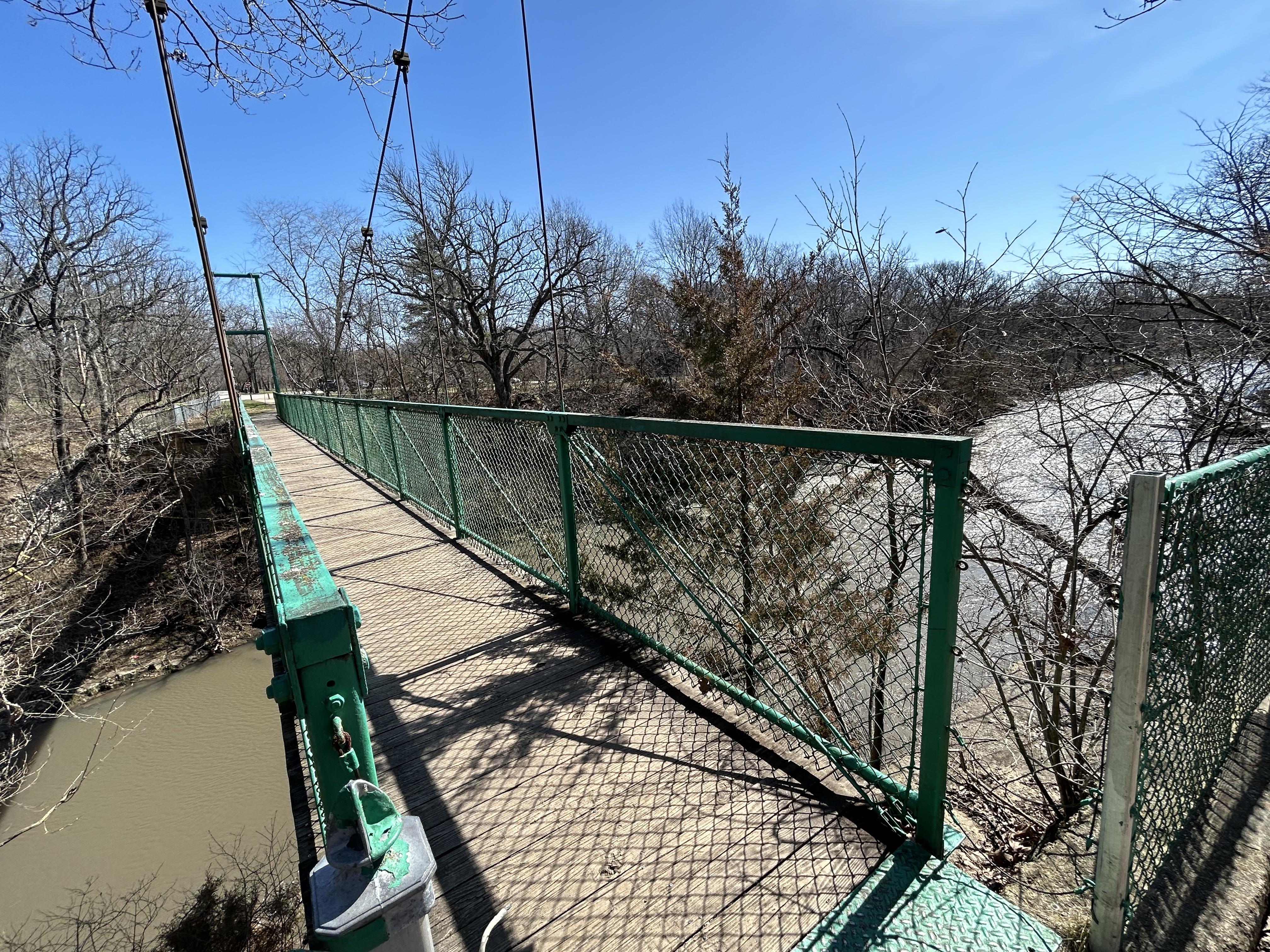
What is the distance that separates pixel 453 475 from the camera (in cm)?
488

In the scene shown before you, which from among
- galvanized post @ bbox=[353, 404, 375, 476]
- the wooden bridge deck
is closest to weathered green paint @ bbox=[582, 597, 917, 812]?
the wooden bridge deck

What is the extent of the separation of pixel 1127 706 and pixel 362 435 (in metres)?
8.48

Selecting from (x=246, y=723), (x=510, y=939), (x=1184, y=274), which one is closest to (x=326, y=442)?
(x=246, y=723)

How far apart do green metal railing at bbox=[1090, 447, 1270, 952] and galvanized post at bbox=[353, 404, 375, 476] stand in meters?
8.00

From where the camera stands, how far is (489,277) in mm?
20594

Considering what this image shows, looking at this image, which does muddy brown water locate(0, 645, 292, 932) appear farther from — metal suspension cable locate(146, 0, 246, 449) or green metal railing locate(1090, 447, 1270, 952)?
green metal railing locate(1090, 447, 1270, 952)

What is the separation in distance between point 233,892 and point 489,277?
18.0 m

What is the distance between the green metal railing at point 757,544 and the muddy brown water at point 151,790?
8610mm

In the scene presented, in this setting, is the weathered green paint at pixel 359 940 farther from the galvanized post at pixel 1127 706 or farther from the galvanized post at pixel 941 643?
the galvanized post at pixel 1127 706

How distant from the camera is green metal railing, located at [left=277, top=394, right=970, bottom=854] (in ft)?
5.16

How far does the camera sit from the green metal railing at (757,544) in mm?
1574

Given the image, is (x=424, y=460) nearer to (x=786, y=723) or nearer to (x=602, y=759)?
(x=602, y=759)

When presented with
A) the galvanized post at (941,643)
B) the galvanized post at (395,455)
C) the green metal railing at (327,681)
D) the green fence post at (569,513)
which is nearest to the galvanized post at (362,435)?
the galvanized post at (395,455)

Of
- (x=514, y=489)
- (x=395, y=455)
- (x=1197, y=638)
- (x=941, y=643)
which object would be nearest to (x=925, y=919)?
(x=941, y=643)
